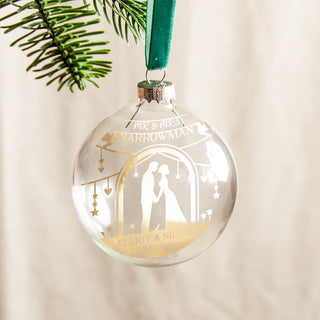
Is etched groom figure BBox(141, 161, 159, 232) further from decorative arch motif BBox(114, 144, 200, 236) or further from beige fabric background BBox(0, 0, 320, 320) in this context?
beige fabric background BBox(0, 0, 320, 320)

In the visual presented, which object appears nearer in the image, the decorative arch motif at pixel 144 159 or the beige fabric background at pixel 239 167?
the decorative arch motif at pixel 144 159

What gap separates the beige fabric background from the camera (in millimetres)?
1315

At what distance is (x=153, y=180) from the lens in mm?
392

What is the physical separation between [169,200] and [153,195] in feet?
0.05

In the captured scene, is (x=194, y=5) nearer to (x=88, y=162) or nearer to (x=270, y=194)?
(x=270, y=194)

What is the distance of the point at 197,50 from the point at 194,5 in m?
0.11

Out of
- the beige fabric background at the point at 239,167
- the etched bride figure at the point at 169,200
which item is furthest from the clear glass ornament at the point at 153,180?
the beige fabric background at the point at 239,167

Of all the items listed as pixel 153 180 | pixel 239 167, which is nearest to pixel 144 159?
pixel 153 180

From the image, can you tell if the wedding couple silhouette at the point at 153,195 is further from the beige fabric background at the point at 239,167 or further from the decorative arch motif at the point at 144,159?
the beige fabric background at the point at 239,167

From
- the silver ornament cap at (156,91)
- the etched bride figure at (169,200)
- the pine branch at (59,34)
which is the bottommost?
the etched bride figure at (169,200)

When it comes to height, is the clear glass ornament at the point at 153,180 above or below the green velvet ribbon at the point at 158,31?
below

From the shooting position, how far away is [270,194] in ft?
4.67

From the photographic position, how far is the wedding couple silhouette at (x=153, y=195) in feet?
1.28

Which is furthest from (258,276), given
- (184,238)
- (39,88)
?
(184,238)
